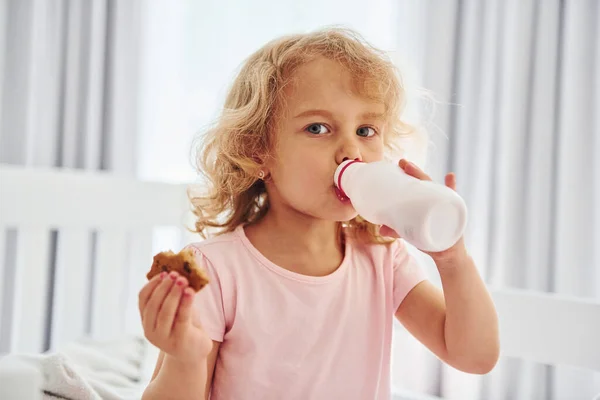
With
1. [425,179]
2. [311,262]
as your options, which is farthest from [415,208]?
[311,262]

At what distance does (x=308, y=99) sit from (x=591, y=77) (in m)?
1.14

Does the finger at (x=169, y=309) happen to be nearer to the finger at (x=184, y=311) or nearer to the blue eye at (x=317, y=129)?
the finger at (x=184, y=311)

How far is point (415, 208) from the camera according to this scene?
23.5 inches

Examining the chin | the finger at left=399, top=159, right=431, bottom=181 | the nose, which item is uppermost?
the nose

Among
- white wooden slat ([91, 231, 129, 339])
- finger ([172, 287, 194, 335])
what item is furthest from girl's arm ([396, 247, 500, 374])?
white wooden slat ([91, 231, 129, 339])

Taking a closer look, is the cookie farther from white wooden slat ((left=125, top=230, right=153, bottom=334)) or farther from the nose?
white wooden slat ((left=125, top=230, right=153, bottom=334))

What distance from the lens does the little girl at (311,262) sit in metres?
0.79

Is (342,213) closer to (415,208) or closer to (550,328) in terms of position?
(415,208)

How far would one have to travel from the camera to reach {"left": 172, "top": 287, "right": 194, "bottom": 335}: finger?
1.98 feet

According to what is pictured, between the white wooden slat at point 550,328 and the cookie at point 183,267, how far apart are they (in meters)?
0.61

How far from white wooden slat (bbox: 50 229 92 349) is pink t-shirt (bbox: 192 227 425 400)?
0.82 m

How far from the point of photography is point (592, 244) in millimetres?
1670

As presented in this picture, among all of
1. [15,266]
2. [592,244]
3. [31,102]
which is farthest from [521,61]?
[15,266]

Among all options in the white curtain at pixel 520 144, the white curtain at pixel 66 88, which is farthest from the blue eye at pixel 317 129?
the white curtain at pixel 66 88
